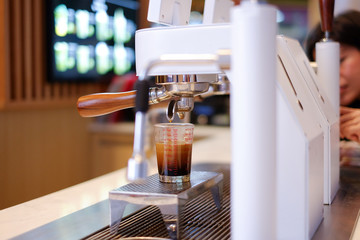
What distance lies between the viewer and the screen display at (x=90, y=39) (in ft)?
10.2

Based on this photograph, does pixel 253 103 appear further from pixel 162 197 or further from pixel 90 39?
pixel 90 39

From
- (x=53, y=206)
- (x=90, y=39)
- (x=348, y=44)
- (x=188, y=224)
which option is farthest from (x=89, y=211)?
(x=90, y=39)

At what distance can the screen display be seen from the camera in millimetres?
3117

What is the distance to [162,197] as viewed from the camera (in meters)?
0.80

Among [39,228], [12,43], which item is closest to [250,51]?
[39,228]

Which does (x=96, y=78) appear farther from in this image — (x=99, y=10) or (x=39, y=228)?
(x=39, y=228)

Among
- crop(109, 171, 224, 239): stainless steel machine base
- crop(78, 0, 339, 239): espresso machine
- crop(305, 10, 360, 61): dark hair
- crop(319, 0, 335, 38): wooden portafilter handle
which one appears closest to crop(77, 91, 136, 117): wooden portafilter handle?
crop(78, 0, 339, 239): espresso machine

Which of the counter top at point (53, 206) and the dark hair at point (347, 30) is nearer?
the counter top at point (53, 206)

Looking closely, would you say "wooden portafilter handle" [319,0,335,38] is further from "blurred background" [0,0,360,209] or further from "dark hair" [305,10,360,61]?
"blurred background" [0,0,360,209]

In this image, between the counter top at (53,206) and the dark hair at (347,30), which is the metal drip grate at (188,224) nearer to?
the counter top at (53,206)

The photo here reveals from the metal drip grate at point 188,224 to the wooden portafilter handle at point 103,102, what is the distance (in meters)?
0.22

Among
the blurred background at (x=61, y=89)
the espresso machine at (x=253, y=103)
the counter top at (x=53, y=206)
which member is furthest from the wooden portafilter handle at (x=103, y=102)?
the blurred background at (x=61, y=89)

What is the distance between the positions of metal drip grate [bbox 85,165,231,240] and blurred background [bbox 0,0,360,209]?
211cm

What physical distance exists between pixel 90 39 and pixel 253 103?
9.60 feet
